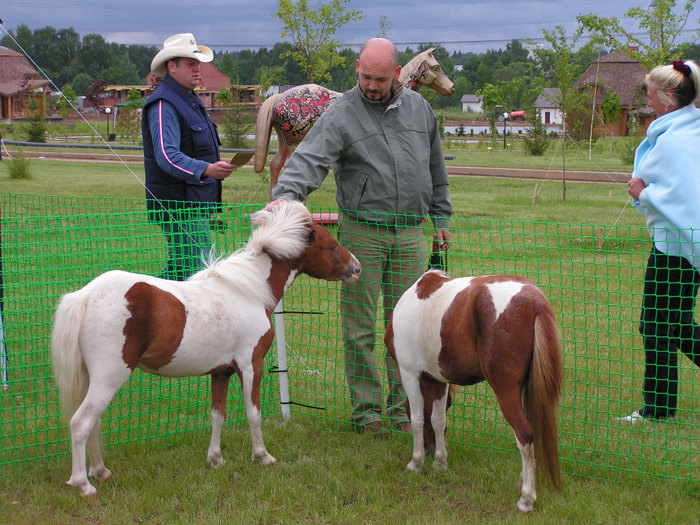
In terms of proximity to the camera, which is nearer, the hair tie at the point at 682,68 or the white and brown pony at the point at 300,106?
the hair tie at the point at 682,68

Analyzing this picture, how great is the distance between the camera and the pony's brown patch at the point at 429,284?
12.8ft

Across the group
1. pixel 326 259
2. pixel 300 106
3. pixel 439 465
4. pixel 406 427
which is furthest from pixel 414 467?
pixel 300 106

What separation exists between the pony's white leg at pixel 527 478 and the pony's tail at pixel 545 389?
98 millimetres

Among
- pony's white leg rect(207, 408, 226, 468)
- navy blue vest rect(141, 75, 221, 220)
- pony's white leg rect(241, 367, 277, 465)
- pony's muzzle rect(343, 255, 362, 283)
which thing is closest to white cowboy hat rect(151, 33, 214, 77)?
navy blue vest rect(141, 75, 221, 220)

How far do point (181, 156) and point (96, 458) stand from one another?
6.91 ft

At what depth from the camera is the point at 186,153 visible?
17.5 ft

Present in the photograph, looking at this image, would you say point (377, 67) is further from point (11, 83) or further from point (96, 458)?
point (11, 83)

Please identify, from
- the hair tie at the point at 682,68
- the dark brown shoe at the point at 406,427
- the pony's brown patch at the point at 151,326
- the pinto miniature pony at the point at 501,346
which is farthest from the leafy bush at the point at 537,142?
the pony's brown patch at the point at 151,326

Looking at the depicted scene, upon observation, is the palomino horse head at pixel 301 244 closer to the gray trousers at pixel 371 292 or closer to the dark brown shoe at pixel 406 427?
the gray trousers at pixel 371 292

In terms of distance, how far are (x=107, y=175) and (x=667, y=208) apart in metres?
19.9

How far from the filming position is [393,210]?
15.0ft

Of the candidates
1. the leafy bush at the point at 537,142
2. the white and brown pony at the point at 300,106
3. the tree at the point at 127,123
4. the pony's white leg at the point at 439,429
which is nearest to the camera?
the pony's white leg at the point at 439,429

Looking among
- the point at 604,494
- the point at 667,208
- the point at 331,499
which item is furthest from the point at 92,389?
the point at 667,208

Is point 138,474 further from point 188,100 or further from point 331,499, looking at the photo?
point 188,100
